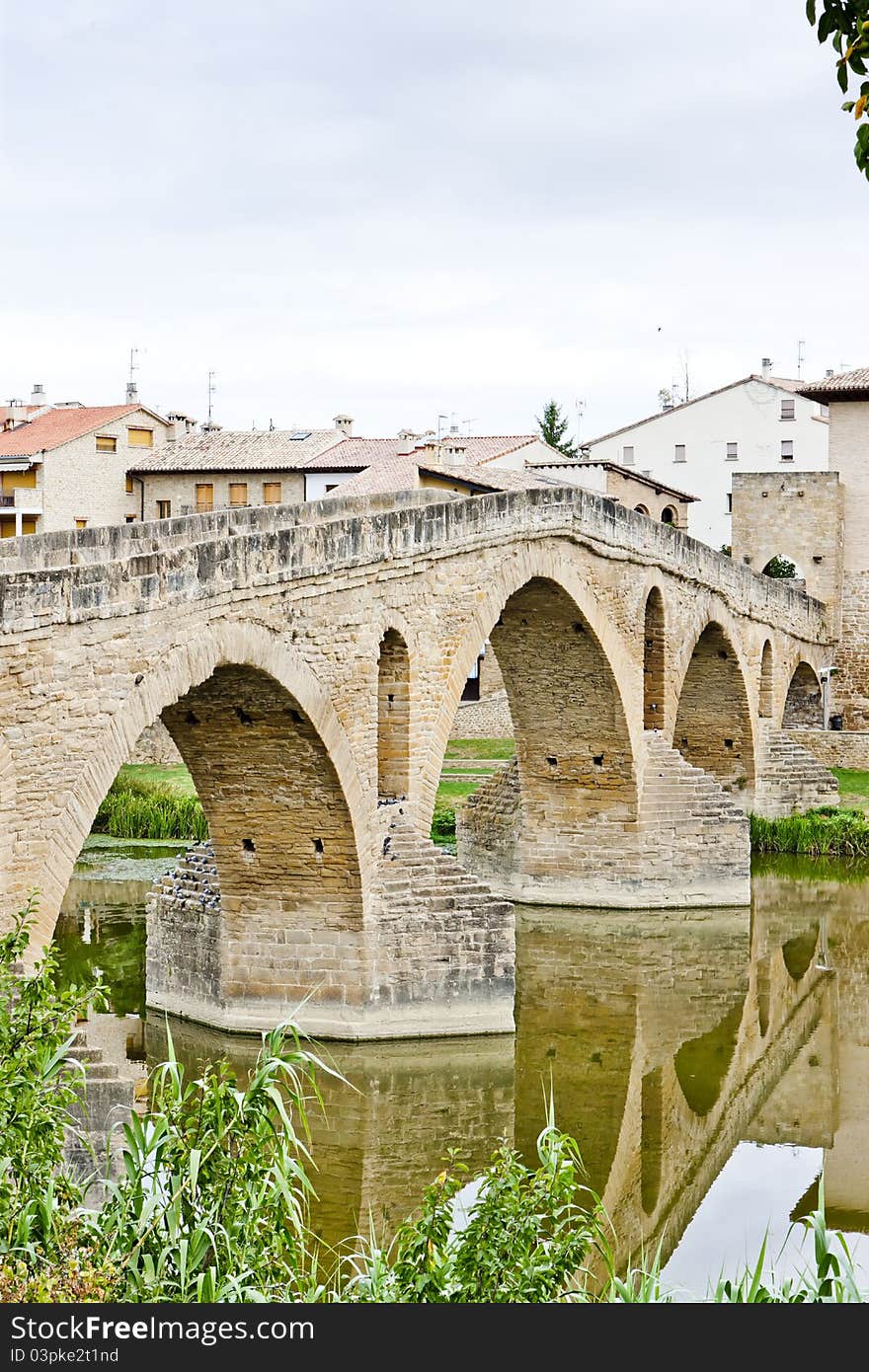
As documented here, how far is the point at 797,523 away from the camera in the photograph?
31344mm

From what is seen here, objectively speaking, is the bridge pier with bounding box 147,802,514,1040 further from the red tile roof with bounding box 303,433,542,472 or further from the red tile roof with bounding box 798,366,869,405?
the red tile roof with bounding box 303,433,542,472

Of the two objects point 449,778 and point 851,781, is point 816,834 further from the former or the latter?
point 449,778

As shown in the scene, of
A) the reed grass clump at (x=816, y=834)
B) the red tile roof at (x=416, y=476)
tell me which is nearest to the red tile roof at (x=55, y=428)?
the red tile roof at (x=416, y=476)

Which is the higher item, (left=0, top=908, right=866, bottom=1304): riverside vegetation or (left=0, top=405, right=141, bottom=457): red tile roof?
(left=0, top=405, right=141, bottom=457): red tile roof

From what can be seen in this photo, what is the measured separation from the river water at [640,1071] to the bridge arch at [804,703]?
11.6 m

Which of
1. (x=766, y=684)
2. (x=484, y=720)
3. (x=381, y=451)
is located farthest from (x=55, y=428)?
(x=766, y=684)

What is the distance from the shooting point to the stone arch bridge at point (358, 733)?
34.2 ft

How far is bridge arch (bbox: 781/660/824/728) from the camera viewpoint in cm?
3098

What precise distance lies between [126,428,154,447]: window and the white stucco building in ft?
35.9

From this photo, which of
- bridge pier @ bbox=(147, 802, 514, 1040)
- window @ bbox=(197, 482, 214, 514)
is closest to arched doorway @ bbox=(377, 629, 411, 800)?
bridge pier @ bbox=(147, 802, 514, 1040)

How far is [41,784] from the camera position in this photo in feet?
33.0

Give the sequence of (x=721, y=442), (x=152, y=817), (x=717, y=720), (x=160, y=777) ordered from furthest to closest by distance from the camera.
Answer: (x=721, y=442) → (x=160, y=777) → (x=717, y=720) → (x=152, y=817)

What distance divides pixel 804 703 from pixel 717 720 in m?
6.43

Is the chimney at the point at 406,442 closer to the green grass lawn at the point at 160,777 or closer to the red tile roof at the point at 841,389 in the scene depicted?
the red tile roof at the point at 841,389
